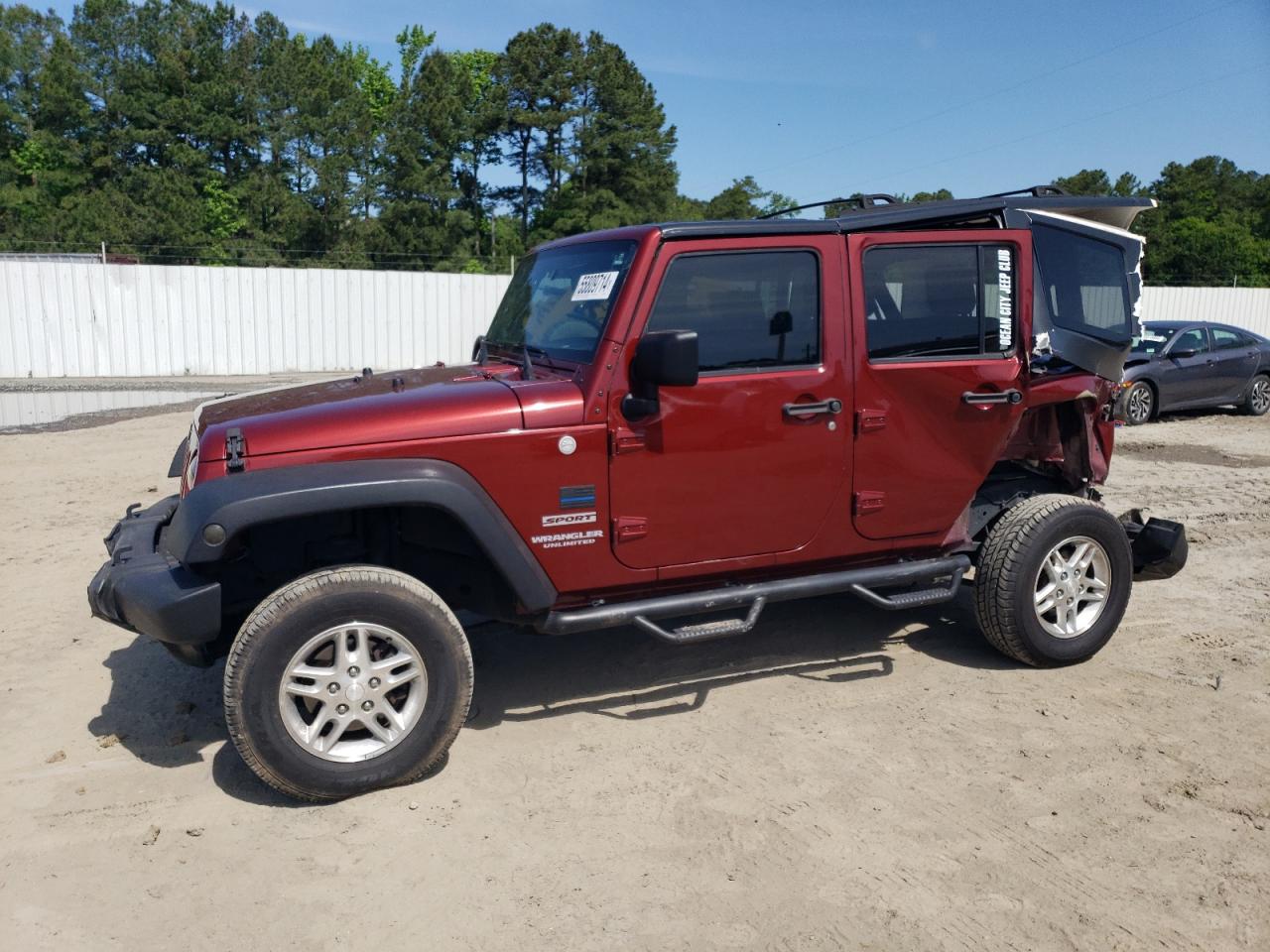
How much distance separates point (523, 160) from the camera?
4938 centimetres

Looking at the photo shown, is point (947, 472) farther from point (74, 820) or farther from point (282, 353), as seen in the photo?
point (282, 353)

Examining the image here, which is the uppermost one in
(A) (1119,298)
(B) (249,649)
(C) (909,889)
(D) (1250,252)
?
(D) (1250,252)

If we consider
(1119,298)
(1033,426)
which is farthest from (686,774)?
(1119,298)

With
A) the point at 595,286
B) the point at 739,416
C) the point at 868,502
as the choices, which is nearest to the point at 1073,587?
the point at 868,502

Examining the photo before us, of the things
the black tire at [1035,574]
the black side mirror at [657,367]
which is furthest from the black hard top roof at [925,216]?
the black tire at [1035,574]

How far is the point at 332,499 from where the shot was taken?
3586 millimetres

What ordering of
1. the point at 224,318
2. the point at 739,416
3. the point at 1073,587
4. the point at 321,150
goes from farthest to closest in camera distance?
1. the point at 321,150
2. the point at 224,318
3. the point at 1073,587
4. the point at 739,416

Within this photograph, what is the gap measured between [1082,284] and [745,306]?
2.05m

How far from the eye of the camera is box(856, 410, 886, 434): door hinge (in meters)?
4.45

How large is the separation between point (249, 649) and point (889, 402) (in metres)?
2.85

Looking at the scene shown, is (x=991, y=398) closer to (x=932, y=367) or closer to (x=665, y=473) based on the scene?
(x=932, y=367)

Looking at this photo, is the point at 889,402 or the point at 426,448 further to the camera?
the point at 889,402

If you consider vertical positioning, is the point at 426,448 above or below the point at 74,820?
above

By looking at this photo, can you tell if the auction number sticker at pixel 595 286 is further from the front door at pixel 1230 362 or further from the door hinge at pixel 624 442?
the front door at pixel 1230 362
